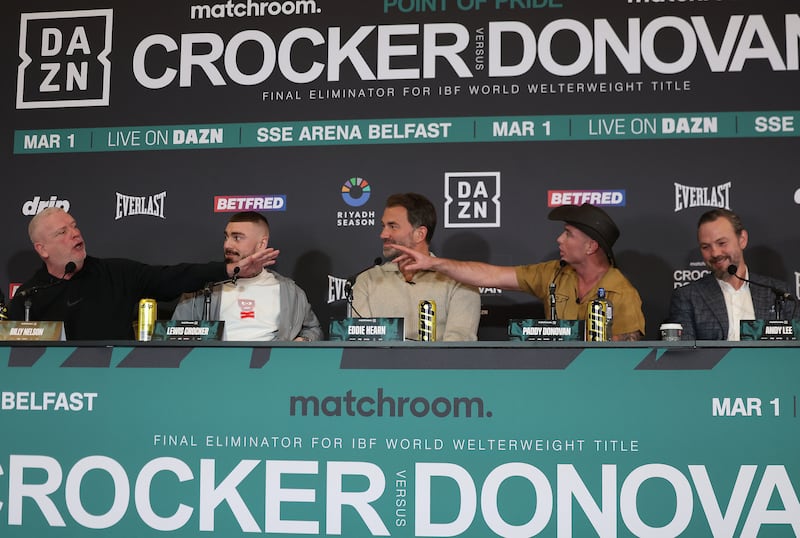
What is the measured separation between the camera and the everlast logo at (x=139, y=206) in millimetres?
5047

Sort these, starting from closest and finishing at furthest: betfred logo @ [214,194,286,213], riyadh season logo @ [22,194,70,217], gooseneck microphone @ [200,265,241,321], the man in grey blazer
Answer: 1. gooseneck microphone @ [200,265,241,321]
2. the man in grey blazer
3. betfred logo @ [214,194,286,213]
4. riyadh season logo @ [22,194,70,217]

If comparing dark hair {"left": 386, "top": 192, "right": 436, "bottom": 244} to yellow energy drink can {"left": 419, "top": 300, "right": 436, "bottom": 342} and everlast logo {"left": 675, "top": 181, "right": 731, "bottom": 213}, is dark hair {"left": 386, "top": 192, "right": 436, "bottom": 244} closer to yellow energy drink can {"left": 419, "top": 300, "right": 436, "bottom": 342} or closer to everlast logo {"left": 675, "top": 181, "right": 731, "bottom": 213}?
yellow energy drink can {"left": 419, "top": 300, "right": 436, "bottom": 342}

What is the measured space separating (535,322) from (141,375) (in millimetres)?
1285

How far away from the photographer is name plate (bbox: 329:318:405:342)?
3.15 m

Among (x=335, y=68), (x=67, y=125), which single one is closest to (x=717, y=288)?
(x=335, y=68)

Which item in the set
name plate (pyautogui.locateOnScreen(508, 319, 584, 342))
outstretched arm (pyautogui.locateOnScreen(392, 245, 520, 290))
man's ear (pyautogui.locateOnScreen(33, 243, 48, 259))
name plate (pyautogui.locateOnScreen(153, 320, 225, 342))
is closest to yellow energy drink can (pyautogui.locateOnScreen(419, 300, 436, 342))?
name plate (pyautogui.locateOnScreen(508, 319, 584, 342))

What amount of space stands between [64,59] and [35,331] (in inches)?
92.9

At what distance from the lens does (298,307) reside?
433 cm

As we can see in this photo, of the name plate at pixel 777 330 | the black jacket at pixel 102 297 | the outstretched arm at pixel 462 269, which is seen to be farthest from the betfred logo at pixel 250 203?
the name plate at pixel 777 330

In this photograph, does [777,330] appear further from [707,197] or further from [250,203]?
[250,203]

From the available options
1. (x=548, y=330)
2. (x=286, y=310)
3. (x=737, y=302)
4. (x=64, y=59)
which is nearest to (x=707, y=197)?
(x=737, y=302)

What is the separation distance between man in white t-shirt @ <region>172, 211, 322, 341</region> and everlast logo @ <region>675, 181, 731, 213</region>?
1.91 meters

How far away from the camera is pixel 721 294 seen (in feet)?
13.6

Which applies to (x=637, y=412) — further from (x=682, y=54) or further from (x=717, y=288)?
(x=682, y=54)
